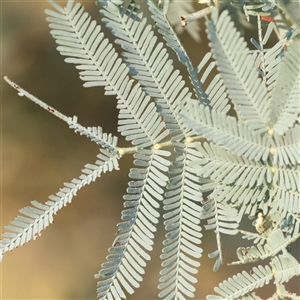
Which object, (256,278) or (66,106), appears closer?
(256,278)

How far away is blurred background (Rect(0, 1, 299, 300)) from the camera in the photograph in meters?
1.49

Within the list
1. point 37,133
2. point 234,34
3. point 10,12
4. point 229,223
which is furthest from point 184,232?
point 10,12

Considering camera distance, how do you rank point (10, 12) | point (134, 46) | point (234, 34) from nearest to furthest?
point (234, 34) < point (134, 46) < point (10, 12)

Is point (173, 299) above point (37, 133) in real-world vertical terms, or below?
above

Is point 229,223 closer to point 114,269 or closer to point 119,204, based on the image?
point 114,269

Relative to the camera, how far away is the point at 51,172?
1.54m

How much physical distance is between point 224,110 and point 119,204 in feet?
3.45

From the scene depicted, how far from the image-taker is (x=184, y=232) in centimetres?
59

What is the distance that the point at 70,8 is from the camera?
1.66 feet

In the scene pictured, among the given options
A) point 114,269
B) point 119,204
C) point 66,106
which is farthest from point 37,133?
point 114,269

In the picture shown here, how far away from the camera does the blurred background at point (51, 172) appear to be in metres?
1.49

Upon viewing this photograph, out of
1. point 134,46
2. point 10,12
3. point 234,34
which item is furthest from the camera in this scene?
point 10,12

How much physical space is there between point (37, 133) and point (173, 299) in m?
1.11

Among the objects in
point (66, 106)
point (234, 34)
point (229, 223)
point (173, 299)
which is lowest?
point (66, 106)
